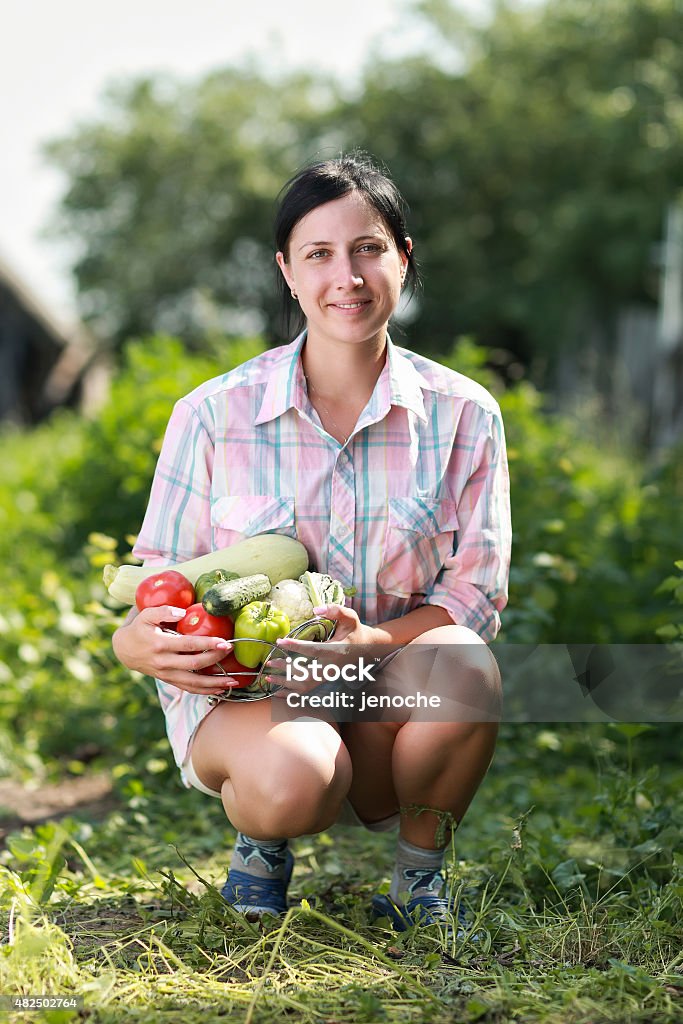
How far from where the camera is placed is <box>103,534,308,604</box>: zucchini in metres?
2.43

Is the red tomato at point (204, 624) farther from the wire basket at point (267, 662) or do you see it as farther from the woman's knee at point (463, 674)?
the woman's knee at point (463, 674)

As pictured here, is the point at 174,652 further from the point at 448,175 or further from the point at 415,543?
the point at 448,175

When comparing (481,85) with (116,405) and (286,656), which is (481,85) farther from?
(286,656)

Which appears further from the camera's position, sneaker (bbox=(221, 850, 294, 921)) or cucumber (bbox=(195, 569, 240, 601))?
sneaker (bbox=(221, 850, 294, 921))

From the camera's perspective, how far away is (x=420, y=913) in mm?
2451

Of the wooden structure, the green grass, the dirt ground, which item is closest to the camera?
the green grass

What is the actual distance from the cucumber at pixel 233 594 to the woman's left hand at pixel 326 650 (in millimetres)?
121

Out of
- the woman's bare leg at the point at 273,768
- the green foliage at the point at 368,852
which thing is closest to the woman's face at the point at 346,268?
the woman's bare leg at the point at 273,768

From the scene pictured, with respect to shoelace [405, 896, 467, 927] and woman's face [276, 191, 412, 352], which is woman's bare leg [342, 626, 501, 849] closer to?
shoelace [405, 896, 467, 927]

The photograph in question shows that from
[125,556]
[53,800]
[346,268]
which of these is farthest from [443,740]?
[53,800]

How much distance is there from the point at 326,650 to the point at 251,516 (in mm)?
398

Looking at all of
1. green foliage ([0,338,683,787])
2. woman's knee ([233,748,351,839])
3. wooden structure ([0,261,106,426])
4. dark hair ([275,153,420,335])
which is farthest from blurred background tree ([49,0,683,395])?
woman's knee ([233,748,351,839])

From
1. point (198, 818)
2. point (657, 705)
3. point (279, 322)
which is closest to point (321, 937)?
point (198, 818)

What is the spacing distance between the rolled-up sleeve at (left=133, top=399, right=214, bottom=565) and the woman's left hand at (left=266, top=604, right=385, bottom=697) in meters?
0.43
